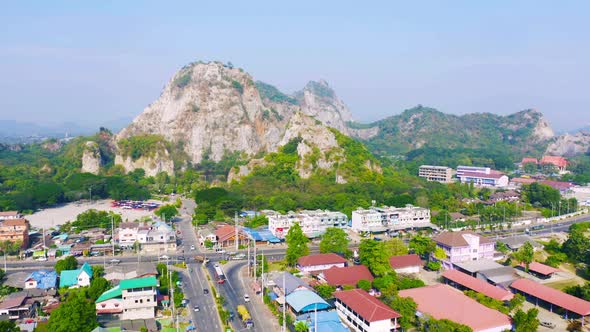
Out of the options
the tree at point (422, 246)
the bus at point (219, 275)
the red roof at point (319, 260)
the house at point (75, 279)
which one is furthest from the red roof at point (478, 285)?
the house at point (75, 279)

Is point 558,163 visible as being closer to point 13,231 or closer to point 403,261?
point 403,261

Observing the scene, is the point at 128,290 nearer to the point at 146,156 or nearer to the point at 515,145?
the point at 146,156

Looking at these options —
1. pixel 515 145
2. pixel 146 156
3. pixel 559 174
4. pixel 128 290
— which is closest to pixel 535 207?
pixel 559 174

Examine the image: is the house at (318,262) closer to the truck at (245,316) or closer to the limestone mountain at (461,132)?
the truck at (245,316)

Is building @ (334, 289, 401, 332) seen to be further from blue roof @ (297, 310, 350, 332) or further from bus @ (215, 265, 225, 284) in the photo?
bus @ (215, 265, 225, 284)

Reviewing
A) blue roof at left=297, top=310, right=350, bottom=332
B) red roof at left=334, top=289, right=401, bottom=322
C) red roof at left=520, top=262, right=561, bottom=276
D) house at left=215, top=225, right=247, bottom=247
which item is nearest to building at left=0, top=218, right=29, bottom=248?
house at left=215, top=225, right=247, bottom=247

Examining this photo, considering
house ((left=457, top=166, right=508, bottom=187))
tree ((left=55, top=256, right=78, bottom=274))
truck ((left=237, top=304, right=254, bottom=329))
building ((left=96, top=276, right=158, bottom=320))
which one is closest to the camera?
truck ((left=237, top=304, right=254, bottom=329))
